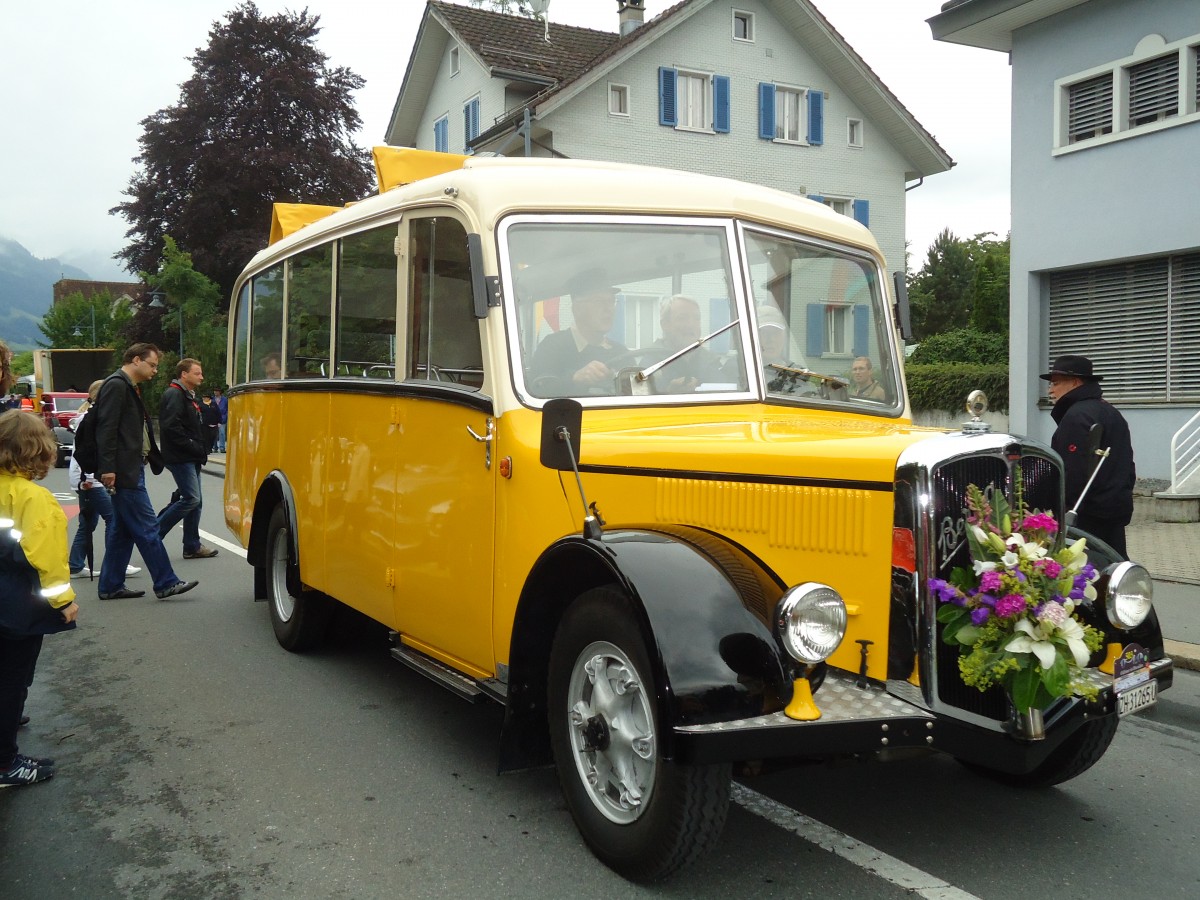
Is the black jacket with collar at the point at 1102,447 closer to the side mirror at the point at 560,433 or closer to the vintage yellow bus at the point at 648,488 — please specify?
the vintage yellow bus at the point at 648,488

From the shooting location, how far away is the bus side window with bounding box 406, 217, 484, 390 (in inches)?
183

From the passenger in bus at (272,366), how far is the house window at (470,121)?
26.5 metres

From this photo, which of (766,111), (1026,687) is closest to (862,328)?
(1026,687)

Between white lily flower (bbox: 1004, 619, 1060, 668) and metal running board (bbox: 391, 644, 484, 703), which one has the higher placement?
white lily flower (bbox: 1004, 619, 1060, 668)

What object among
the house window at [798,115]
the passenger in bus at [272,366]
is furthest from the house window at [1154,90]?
the house window at [798,115]

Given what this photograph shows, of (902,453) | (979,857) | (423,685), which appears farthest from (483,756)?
(902,453)

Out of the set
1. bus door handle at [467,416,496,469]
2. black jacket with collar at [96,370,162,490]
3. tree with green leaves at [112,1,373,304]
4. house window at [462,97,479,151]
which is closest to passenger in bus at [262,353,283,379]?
black jacket with collar at [96,370,162,490]

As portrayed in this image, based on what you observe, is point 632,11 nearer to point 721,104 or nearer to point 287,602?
point 721,104

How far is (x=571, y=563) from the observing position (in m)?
3.91

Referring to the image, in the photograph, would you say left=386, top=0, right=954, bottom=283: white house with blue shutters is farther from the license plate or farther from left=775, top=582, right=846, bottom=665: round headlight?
left=775, top=582, right=846, bottom=665: round headlight

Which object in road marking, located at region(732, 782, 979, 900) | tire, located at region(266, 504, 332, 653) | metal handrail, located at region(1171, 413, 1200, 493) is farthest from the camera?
metal handrail, located at region(1171, 413, 1200, 493)

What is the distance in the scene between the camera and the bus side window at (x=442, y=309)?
4.65 m

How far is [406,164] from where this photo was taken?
19.2 ft

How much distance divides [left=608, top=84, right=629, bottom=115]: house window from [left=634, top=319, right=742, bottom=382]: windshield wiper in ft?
88.6
